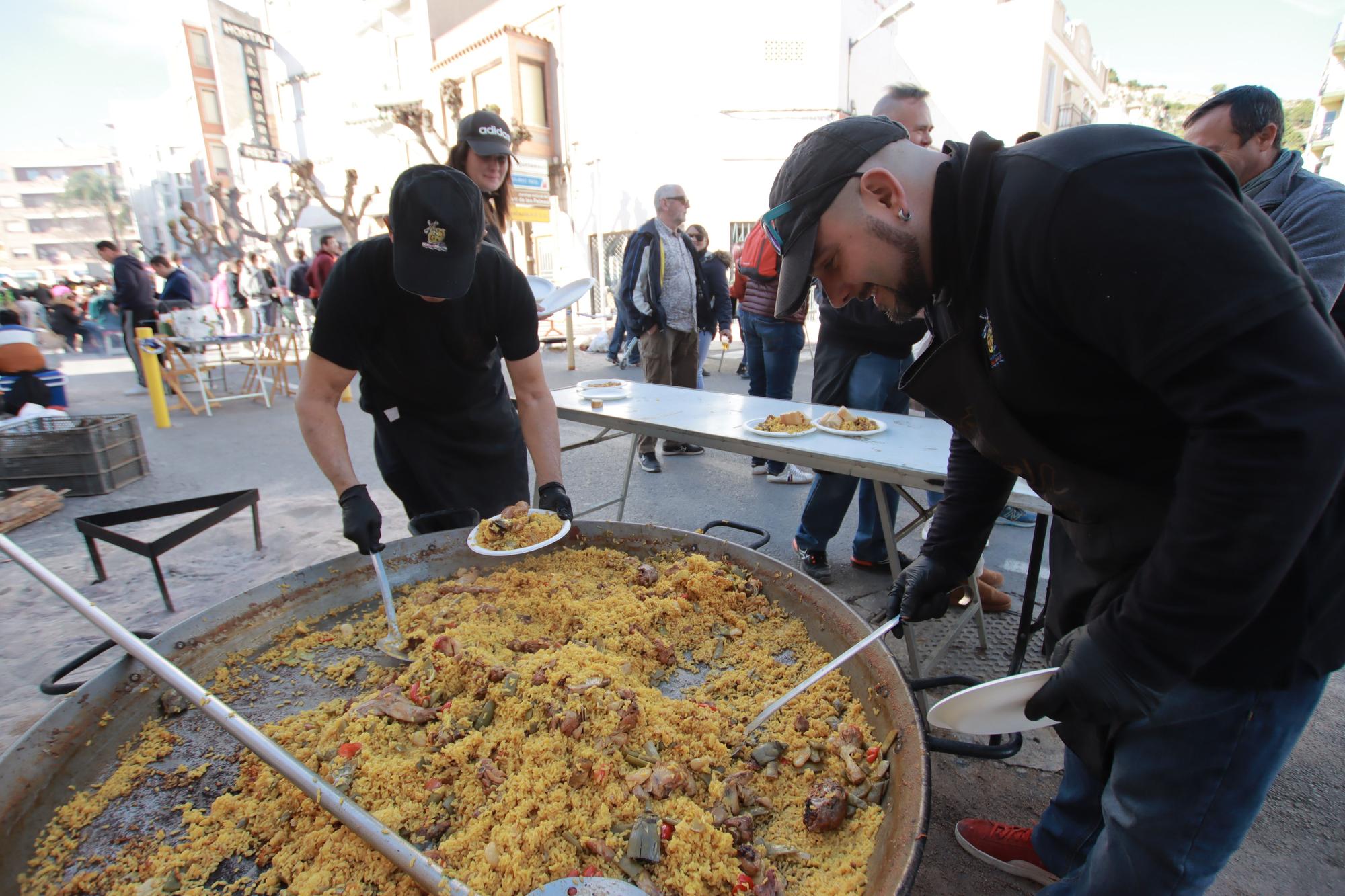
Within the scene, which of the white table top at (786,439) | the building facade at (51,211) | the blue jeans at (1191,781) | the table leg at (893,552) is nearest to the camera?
the blue jeans at (1191,781)

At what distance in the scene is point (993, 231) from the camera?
0.91 meters

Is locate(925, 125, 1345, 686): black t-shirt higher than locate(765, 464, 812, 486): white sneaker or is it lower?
higher

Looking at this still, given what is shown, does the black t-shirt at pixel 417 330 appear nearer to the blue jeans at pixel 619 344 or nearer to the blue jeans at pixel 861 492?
the blue jeans at pixel 861 492

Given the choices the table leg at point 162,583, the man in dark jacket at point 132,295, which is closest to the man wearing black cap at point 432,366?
the table leg at point 162,583

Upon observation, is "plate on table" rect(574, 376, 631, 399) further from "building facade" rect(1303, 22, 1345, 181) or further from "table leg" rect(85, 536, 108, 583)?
"building facade" rect(1303, 22, 1345, 181)

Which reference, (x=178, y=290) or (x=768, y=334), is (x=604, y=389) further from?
(x=178, y=290)

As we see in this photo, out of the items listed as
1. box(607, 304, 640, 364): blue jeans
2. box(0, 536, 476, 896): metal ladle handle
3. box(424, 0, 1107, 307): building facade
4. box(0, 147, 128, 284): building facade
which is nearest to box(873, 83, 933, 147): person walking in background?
box(0, 536, 476, 896): metal ladle handle

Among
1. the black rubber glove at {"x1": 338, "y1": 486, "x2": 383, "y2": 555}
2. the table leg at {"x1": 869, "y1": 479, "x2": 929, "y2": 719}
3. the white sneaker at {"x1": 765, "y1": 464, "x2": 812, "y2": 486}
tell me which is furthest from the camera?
the white sneaker at {"x1": 765, "y1": 464, "x2": 812, "y2": 486}

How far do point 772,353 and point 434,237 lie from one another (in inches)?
136

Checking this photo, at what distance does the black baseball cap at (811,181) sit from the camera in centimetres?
101

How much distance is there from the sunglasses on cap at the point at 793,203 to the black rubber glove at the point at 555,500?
1.14m

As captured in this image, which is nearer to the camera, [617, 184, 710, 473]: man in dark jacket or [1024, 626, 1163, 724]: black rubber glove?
[1024, 626, 1163, 724]: black rubber glove

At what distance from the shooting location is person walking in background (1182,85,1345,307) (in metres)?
1.98

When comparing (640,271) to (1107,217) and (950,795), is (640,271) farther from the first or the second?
(1107,217)
